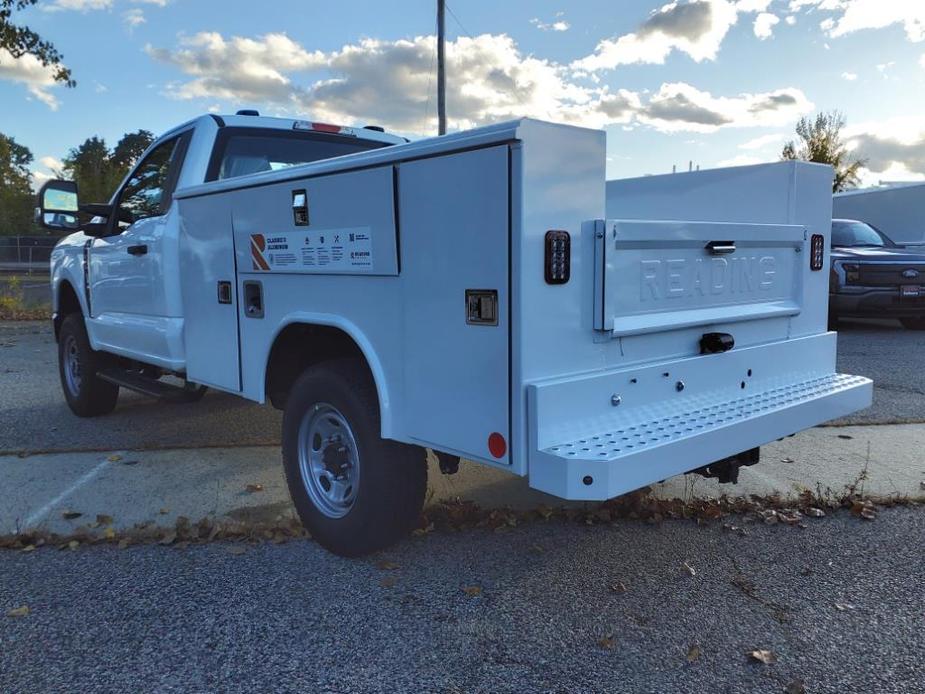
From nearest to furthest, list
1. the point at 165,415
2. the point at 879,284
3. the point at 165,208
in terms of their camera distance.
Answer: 1. the point at 165,208
2. the point at 165,415
3. the point at 879,284

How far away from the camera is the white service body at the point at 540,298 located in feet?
9.25

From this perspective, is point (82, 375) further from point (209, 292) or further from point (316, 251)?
point (316, 251)

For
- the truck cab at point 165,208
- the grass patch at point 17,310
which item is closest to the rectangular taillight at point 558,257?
the truck cab at point 165,208

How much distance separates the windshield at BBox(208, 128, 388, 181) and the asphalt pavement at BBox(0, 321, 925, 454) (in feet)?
6.75

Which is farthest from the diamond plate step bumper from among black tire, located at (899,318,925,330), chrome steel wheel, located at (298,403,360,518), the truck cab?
black tire, located at (899,318,925,330)

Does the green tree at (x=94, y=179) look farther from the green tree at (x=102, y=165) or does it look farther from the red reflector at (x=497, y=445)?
the red reflector at (x=497, y=445)

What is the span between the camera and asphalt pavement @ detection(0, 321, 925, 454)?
6.16 metres

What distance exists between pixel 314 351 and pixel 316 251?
25.2 inches

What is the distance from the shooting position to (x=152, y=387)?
5.58m

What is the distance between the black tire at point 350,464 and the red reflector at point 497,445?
69 centimetres

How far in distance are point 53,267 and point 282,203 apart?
452 centimetres

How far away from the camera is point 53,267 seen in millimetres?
7340

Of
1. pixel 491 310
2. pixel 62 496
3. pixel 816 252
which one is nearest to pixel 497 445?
pixel 491 310

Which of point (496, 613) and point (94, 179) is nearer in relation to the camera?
point (496, 613)
